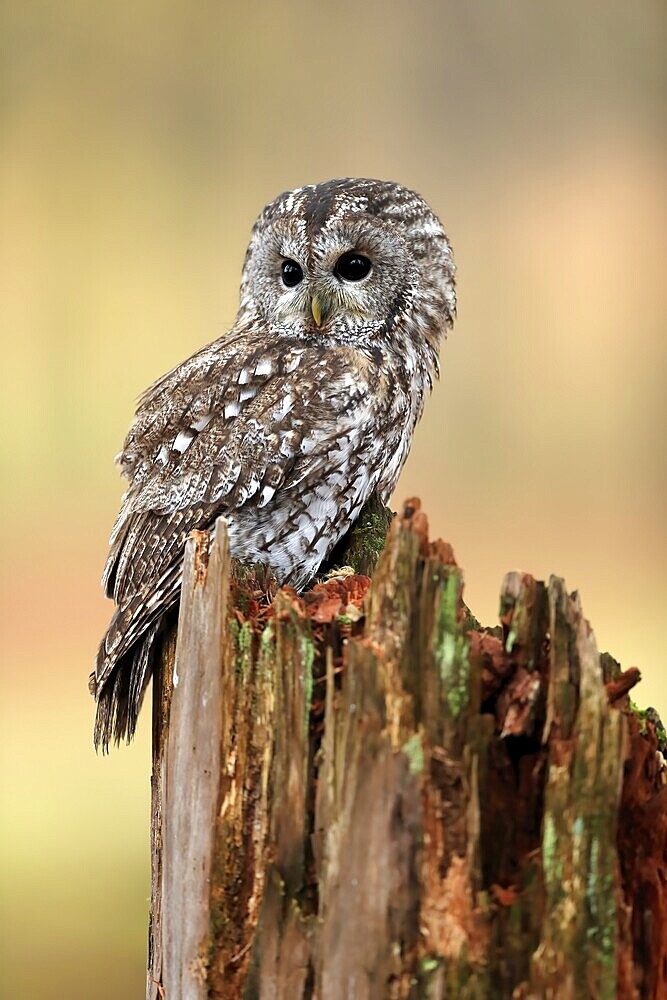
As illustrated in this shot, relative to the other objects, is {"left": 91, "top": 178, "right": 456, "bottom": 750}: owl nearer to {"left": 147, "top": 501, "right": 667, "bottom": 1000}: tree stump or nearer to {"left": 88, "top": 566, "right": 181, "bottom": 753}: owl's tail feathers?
{"left": 88, "top": 566, "right": 181, "bottom": 753}: owl's tail feathers

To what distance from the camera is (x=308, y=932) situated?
99 centimetres

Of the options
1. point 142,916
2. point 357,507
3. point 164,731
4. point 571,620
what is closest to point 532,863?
point 571,620

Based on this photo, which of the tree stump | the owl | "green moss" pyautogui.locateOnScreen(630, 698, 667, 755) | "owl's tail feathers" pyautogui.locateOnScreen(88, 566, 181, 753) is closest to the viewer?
the tree stump

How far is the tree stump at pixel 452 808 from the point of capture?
0.92m

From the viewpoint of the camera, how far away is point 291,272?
183 centimetres

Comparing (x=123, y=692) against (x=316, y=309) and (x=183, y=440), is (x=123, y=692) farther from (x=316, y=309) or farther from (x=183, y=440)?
(x=316, y=309)

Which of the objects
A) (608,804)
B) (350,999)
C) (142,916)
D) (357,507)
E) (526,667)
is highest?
(357,507)

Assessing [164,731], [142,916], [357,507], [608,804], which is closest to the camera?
[608,804]

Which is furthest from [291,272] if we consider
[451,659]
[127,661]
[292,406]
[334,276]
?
[451,659]

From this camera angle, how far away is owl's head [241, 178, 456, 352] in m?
1.77

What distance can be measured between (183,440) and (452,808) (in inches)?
35.7

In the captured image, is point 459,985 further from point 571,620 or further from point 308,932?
point 571,620

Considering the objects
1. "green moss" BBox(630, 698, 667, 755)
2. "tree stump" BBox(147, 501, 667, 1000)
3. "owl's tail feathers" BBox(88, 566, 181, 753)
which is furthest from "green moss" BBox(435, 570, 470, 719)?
"owl's tail feathers" BBox(88, 566, 181, 753)

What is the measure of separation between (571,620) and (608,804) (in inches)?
6.0
